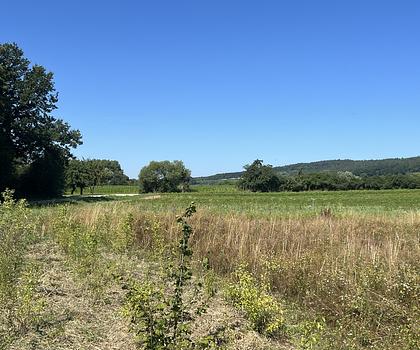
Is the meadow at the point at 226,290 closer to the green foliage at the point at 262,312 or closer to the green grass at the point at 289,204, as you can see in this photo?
the green foliage at the point at 262,312

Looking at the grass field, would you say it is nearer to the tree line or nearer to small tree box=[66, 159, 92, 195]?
small tree box=[66, 159, 92, 195]

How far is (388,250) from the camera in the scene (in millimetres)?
9562

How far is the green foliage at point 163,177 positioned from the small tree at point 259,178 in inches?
560

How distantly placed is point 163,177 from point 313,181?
32.1m

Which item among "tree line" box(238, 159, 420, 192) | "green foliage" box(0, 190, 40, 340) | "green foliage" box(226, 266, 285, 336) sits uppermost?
"tree line" box(238, 159, 420, 192)

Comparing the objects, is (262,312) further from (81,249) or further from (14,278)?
(81,249)

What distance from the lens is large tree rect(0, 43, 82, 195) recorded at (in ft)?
133

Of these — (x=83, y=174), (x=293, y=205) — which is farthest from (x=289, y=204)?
(x=83, y=174)

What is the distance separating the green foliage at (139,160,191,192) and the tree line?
49.2 feet

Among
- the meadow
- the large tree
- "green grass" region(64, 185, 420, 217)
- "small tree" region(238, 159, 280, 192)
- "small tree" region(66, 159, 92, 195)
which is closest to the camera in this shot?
the meadow

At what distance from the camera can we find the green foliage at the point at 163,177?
9138 centimetres

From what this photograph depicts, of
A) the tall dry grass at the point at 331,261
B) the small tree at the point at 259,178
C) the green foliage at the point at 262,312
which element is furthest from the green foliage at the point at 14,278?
the small tree at the point at 259,178

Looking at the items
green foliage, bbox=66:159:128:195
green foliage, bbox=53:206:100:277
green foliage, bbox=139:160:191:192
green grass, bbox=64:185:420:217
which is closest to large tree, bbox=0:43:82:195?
green grass, bbox=64:185:420:217

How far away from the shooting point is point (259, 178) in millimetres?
96750
